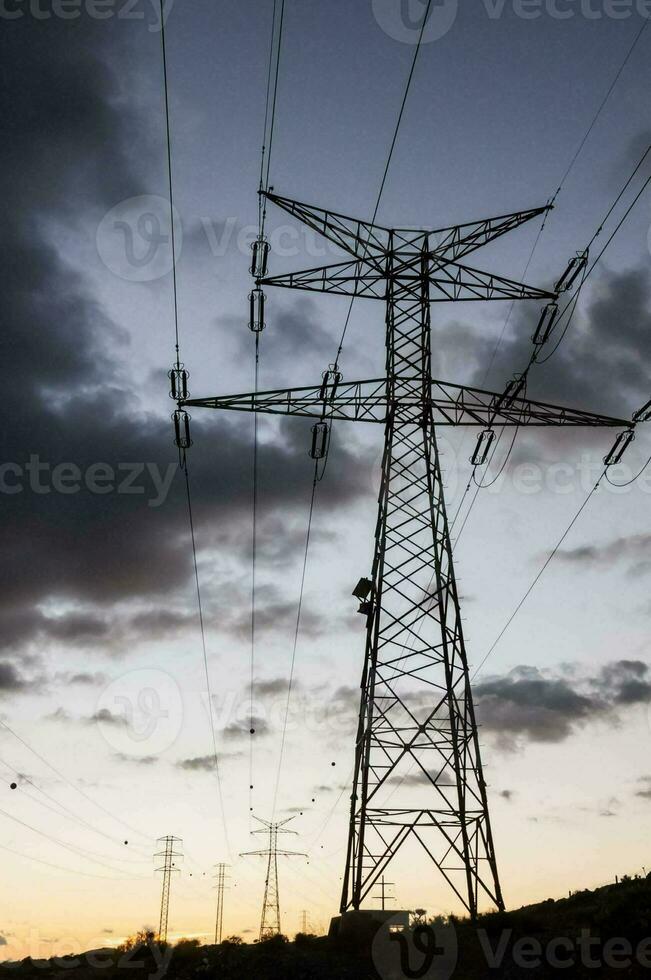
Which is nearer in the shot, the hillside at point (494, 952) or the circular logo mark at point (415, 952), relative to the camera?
the hillside at point (494, 952)

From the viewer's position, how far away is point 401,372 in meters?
28.0

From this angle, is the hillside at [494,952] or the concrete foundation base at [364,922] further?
the concrete foundation base at [364,922]

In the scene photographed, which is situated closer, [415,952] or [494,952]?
[494,952]

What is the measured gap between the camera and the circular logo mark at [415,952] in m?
21.9

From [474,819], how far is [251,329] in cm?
1465

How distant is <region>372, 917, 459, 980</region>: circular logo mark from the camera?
861 inches

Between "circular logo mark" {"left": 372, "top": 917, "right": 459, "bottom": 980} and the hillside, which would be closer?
the hillside

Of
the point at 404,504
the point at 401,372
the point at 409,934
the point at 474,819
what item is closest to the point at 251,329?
the point at 401,372

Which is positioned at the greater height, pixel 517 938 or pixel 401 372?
pixel 401 372

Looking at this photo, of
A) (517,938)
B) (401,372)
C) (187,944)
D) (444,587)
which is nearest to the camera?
(517,938)

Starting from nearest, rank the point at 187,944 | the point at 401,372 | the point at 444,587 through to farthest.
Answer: the point at 444,587 < the point at 401,372 < the point at 187,944

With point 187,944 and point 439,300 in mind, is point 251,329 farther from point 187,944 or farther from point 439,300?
point 187,944

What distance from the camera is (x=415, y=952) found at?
22516 mm

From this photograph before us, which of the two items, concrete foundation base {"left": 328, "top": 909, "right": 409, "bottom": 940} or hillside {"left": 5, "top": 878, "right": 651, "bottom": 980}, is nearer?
hillside {"left": 5, "top": 878, "right": 651, "bottom": 980}
